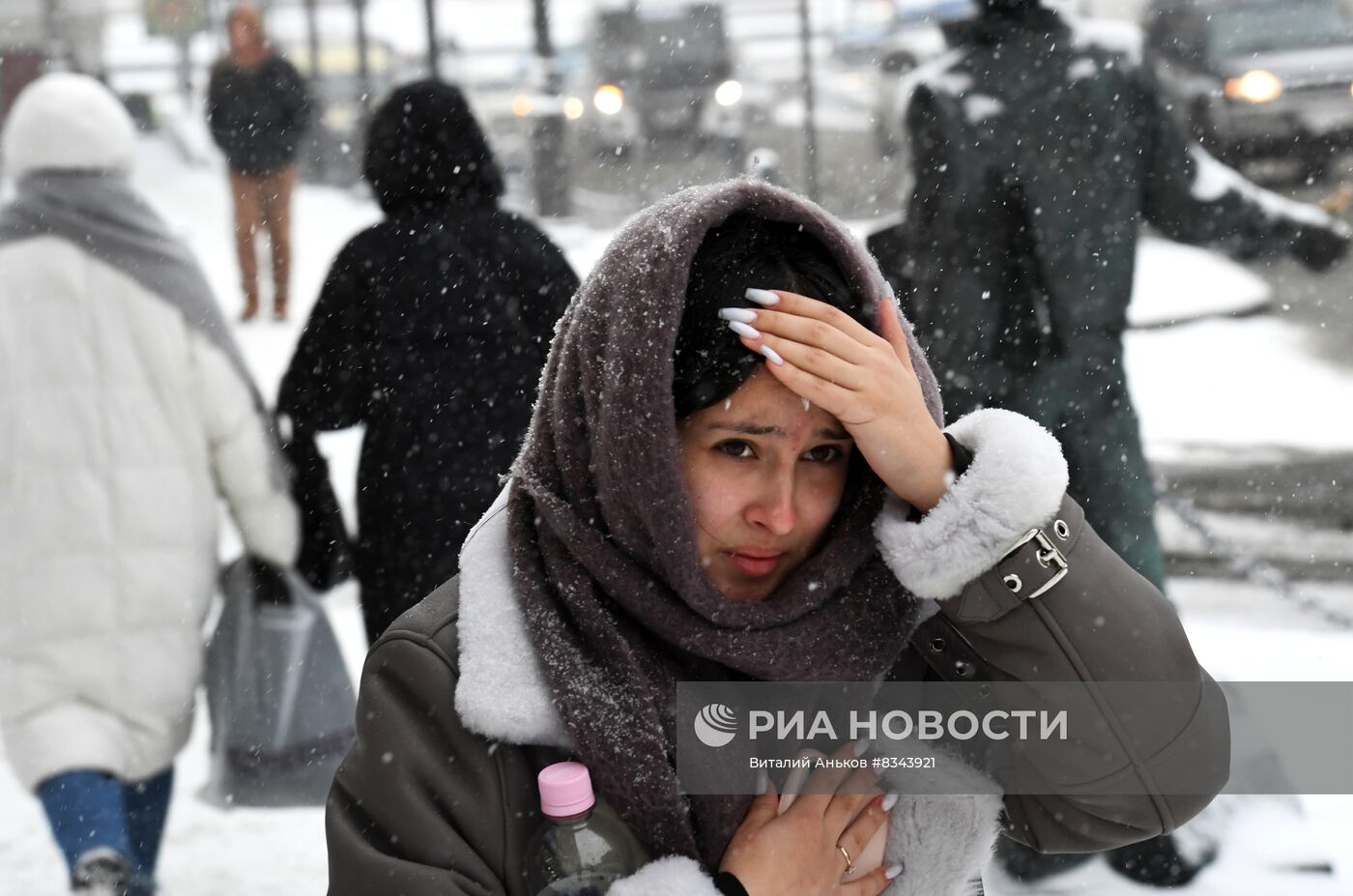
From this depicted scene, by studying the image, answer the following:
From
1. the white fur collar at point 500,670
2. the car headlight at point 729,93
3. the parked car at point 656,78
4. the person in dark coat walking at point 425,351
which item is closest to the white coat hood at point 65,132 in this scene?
the person in dark coat walking at point 425,351

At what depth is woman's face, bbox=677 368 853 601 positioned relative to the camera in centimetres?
159

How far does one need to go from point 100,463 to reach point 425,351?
97 cm

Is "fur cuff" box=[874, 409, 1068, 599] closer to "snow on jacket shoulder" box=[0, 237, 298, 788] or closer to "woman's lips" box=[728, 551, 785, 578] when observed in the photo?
"woman's lips" box=[728, 551, 785, 578]

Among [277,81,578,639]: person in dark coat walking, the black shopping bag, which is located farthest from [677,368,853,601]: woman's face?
the black shopping bag

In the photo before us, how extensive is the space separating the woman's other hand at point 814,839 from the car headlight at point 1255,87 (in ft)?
26.8

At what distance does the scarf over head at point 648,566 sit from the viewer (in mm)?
1518

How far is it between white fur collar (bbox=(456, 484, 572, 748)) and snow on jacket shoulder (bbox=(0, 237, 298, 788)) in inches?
92.6

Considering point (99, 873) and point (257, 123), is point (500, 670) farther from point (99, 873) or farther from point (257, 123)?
point (257, 123)

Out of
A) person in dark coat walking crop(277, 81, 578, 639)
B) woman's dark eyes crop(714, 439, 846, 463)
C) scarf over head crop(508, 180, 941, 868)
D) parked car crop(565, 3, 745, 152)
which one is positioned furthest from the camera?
parked car crop(565, 3, 745, 152)

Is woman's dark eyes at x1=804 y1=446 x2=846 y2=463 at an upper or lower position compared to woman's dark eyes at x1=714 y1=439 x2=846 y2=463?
lower

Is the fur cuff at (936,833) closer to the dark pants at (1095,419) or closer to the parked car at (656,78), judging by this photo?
the dark pants at (1095,419)

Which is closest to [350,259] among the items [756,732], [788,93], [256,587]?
[256,587]

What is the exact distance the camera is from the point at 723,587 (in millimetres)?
1673

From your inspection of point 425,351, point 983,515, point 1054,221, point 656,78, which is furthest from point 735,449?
point 656,78
